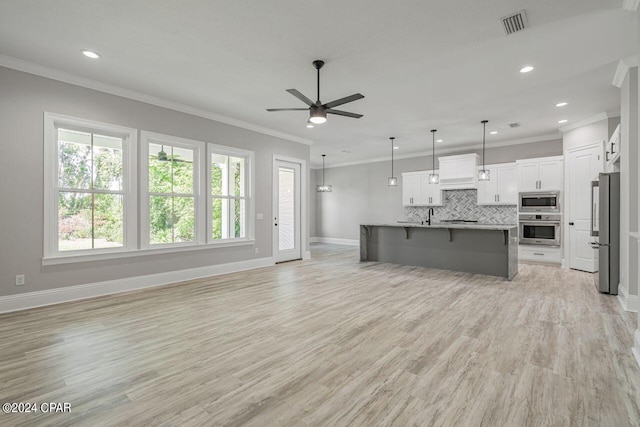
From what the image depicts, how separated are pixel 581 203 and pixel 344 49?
5.70 m

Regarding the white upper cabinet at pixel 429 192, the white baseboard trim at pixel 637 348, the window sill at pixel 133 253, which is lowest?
the white baseboard trim at pixel 637 348

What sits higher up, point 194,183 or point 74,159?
point 74,159

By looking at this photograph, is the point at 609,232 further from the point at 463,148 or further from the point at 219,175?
the point at 219,175

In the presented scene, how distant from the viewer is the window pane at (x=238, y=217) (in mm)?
6199

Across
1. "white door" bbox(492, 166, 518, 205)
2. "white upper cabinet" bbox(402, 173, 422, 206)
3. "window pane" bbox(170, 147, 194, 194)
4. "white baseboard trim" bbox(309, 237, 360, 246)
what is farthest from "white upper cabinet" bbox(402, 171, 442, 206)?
"window pane" bbox(170, 147, 194, 194)

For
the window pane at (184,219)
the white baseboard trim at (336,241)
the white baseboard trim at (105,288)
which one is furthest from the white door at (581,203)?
the window pane at (184,219)

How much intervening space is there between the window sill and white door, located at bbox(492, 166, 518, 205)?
20.0ft

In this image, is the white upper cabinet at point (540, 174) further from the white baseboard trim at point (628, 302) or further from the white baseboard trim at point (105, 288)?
the white baseboard trim at point (105, 288)

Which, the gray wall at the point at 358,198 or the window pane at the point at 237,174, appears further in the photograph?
the gray wall at the point at 358,198

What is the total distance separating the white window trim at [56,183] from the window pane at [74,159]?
0.31ft

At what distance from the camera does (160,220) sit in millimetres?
5098

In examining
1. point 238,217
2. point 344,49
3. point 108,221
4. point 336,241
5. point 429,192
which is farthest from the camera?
point 336,241

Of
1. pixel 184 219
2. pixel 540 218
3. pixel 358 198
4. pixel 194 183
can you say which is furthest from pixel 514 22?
pixel 358 198

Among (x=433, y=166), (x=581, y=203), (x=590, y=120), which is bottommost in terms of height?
(x=581, y=203)
